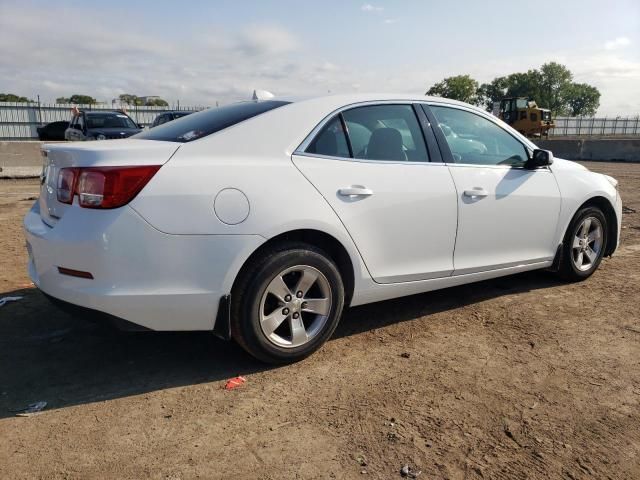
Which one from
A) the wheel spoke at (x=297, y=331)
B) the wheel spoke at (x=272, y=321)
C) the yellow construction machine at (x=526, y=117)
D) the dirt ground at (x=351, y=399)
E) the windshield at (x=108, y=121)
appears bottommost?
the dirt ground at (x=351, y=399)

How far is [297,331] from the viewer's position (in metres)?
3.28

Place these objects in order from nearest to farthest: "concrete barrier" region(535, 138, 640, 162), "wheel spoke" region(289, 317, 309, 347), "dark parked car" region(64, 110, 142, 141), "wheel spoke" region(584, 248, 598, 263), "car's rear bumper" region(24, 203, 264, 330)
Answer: "car's rear bumper" region(24, 203, 264, 330), "wheel spoke" region(289, 317, 309, 347), "wheel spoke" region(584, 248, 598, 263), "dark parked car" region(64, 110, 142, 141), "concrete barrier" region(535, 138, 640, 162)

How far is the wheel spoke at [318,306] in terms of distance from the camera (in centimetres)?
329

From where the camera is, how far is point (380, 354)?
352cm

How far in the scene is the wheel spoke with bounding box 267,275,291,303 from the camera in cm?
311

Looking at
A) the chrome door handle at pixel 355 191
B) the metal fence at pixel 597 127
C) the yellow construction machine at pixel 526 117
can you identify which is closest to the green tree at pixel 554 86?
the metal fence at pixel 597 127

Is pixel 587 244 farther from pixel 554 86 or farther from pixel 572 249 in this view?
pixel 554 86

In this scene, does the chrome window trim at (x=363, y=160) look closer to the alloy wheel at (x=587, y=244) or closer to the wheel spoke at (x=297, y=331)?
the wheel spoke at (x=297, y=331)

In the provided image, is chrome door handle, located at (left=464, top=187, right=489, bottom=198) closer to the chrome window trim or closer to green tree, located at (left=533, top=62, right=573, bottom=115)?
the chrome window trim

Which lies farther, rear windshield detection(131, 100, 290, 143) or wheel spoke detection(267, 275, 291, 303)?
rear windshield detection(131, 100, 290, 143)

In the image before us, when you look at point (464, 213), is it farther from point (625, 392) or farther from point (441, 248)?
point (625, 392)

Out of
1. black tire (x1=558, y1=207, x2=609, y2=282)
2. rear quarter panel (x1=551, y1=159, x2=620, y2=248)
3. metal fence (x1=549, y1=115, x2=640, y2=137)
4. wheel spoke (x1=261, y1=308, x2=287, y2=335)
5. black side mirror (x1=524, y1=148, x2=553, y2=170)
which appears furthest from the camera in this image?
metal fence (x1=549, y1=115, x2=640, y2=137)

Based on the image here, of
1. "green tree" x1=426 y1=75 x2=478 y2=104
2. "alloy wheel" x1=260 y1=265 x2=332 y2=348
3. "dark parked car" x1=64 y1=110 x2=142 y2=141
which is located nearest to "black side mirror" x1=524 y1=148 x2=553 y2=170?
"alloy wheel" x1=260 y1=265 x2=332 y2=348

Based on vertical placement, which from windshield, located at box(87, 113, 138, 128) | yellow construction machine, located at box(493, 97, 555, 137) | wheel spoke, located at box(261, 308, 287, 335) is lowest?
wheel spoke, located at box(261, 308, 287, 335)
